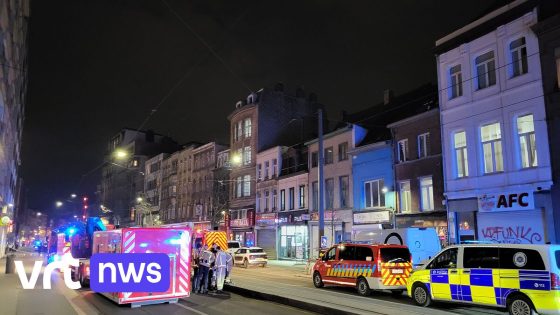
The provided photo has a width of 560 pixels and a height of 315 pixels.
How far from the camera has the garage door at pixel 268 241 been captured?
4553 centimetres

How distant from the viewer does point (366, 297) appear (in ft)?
54.8

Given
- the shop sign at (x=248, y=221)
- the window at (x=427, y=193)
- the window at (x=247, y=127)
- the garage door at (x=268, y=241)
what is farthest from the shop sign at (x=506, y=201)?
the window at (x=247, y=127)

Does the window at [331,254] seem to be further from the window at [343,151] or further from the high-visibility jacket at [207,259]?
the window at [343,151]

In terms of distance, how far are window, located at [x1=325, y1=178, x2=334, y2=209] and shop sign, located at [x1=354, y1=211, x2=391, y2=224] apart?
3.60 m

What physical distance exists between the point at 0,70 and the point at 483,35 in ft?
96.8

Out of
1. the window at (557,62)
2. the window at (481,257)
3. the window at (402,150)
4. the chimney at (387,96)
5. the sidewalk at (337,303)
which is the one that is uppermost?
the chimney at (387,96)

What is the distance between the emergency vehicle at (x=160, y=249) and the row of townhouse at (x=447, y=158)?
40.6ft

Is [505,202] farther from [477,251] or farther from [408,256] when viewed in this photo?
[477,251]

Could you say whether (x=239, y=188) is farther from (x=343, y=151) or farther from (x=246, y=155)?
(x=343, y=151)

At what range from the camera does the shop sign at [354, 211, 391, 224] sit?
103ft

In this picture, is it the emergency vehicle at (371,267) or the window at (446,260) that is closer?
the window at (446,260)

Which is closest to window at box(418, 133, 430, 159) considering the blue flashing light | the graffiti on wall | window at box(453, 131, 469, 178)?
window at box(453, 131, 469, 178)

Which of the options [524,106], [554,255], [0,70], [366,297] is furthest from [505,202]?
[0,70]

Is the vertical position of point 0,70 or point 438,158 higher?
point 0,70
